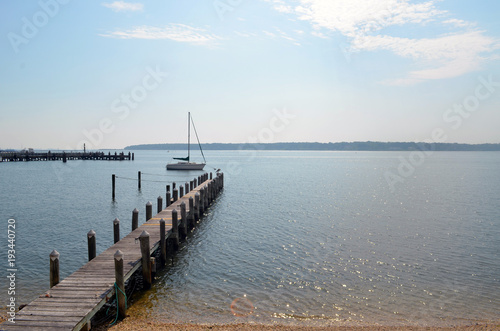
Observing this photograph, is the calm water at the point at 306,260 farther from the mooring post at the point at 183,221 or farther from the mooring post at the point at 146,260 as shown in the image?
the mooring post at the point at 183,221

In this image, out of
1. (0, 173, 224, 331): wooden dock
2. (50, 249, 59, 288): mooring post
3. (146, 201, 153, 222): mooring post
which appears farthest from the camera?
(146, 201, 153, 222): mooring post

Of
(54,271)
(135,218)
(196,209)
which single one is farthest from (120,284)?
(196,209)

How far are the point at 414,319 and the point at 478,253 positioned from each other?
9045mm

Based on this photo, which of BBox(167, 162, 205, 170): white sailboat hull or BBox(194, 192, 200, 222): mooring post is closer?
BBox(194, 192, 200, 222): mooring post

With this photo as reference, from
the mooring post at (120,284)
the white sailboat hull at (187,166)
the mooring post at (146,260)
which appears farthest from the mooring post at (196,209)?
the white sailboat hull at (187,166)

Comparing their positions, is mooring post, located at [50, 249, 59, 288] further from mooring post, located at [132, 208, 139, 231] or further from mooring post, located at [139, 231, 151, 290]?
mooring post, located at [132, 208, 139, 231]

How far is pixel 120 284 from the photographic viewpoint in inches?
412

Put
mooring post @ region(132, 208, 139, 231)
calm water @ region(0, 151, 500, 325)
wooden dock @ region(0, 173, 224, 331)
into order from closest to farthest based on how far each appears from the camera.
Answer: wooden dock @ region(0, 173, 224, 331) → calm water @ region(0, 151, 500, 325) → mooring post @ region(132, 208, 139, 231)

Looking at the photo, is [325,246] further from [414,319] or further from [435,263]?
[414,319]

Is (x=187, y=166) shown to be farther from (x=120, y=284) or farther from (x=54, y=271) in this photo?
(x=120, y=284)

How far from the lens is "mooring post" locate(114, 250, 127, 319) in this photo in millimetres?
10305

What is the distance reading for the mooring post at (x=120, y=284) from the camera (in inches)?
406

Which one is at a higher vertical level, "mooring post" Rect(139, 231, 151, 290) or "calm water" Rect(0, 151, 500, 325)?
"mooring post" Rect(139, 231, 151, 290)

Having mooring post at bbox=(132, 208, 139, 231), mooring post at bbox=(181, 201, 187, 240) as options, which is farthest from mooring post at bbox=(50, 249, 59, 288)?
mooring post at bbox=(181, 201, 187, 240)
